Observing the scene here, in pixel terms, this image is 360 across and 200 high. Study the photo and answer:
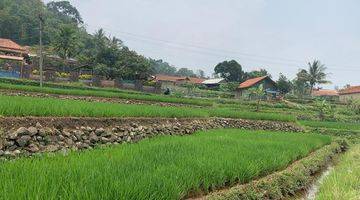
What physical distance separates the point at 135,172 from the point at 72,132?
12.7 ft

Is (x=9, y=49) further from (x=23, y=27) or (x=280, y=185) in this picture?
(x=280, y=185)

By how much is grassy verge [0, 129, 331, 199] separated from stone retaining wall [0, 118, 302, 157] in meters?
1.55

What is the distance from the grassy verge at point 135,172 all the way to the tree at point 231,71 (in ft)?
185

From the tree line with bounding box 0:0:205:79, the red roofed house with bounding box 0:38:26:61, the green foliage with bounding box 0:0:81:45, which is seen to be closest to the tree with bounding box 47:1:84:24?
the tree line with bounding box 0:0:205:79

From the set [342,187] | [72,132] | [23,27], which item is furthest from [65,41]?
[342,187]

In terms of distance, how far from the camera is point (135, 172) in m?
5.21

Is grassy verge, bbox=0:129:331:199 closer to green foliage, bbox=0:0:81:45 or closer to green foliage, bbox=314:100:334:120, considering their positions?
green foliage, bbox=314:100:334:120

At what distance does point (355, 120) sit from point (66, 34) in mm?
31065

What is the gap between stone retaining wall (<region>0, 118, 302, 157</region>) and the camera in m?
7.28

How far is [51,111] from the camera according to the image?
883 cm

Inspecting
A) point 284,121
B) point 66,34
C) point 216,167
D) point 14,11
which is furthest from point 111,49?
point 216,167

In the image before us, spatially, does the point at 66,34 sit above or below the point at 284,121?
above

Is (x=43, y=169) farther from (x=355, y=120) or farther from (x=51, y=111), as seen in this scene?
(x=355, y=120)

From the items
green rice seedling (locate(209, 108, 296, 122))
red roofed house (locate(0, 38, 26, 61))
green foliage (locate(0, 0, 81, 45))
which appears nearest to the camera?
green rice seedling (locate(209, 108, 296, 122))
